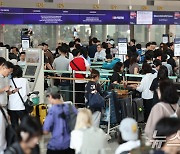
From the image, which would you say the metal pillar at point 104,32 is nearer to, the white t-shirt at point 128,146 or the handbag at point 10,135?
the handbag at point 10,135

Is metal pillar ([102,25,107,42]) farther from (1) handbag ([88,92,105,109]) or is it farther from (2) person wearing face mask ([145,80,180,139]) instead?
(2) person wearing face mask ([145,80,180,139])

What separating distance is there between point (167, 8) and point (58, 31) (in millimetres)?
5707

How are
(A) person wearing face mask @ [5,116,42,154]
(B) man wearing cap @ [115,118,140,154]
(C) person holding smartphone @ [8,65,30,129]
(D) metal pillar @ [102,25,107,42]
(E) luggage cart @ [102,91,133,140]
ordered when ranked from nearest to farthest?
(A) person wearing face mask @ [5,116,42,154]
(B) man wearing cap @ [115,118,140,154]
(C) person holding smartphone @ [8,65,30,129]
(E) luggage cart @ [102,91,133,140]
(D) metal pillar @ [102,25,107,42]

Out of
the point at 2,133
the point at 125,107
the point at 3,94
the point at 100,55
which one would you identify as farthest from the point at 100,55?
the point at 2,133

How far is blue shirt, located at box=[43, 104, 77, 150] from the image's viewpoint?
610cm

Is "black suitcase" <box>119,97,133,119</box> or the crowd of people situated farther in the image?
"black suitcase" <box>119,97,133,119</box>

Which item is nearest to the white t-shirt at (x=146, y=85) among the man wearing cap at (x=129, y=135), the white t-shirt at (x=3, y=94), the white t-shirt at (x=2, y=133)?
the white t-shirt at (x=3, y=94)

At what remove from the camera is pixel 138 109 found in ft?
33.9

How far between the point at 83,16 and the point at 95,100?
1129 centimetres

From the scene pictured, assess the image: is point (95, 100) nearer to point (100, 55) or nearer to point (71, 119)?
point (71, 119)

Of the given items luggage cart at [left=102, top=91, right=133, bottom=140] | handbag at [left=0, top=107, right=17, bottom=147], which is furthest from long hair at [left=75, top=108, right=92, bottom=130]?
luggage cart at [left=102, top=91, right=133, bottom=140]

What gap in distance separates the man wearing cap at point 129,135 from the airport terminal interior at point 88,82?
0.4 inches

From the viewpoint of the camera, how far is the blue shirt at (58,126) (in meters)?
6.10

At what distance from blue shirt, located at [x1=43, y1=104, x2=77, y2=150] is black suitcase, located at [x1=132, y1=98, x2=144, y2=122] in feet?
13.8
